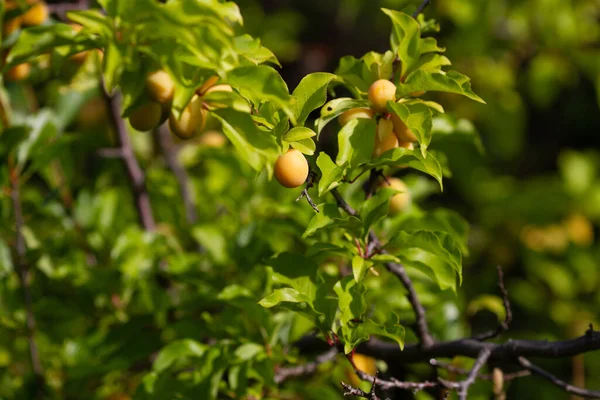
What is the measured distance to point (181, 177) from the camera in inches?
67.6

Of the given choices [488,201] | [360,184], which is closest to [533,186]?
[488,201]

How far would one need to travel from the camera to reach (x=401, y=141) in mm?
881

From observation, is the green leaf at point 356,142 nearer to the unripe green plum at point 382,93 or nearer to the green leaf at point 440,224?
the unripe green plum at point 382,93

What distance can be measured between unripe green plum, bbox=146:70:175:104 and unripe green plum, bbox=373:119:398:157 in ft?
0.86

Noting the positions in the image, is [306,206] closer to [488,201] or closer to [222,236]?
[222,236]

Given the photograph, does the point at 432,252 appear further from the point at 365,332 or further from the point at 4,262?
the point at 4,262

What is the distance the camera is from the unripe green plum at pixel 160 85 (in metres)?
0.75

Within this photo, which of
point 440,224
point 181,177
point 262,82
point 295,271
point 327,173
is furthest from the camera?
point 181,177

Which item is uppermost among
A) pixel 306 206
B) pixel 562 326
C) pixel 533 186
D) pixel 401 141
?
pixel 401 141

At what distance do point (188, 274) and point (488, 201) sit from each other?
4.65 feet

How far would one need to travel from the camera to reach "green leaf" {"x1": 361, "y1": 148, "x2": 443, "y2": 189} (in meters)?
0.78

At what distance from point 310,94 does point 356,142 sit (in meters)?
0.09

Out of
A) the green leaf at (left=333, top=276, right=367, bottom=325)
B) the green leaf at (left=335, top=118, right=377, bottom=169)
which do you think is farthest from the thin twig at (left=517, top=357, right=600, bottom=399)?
the green leaf at (left=335, top=118, right=377, bottom=169)

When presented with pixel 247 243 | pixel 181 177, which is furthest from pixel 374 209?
pixel 181 177
